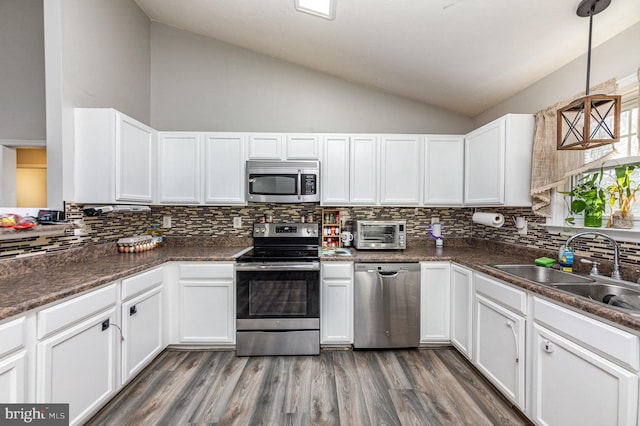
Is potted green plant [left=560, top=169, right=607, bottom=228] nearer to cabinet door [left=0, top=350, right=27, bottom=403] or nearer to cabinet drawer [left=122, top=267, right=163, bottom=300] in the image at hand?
cabinet drawer [left=122, top=267, right=163, bottom=300]

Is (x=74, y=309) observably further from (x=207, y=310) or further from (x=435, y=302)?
(x=435, y=302)

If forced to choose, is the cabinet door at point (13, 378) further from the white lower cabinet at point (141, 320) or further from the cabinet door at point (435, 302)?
the cabinet door at point (435, 302)

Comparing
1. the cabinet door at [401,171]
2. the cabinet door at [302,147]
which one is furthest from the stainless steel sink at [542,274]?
the cabinet door at [302,147]

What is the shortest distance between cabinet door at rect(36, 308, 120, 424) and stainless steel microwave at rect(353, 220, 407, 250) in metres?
2.12

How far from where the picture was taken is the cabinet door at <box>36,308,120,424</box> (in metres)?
1.32

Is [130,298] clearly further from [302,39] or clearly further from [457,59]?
[457,59]

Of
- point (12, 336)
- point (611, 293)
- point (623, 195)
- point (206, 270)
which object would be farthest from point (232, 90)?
point (611, 293)

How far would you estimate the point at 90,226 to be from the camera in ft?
7.35

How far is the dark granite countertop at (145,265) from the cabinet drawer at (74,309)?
55mm

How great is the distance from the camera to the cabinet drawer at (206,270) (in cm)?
241

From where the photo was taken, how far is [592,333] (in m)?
1.22

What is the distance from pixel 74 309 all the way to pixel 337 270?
1825mm
